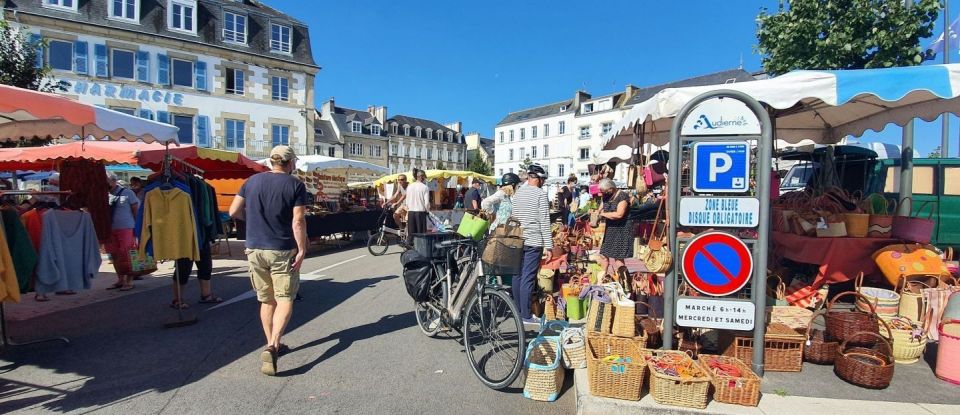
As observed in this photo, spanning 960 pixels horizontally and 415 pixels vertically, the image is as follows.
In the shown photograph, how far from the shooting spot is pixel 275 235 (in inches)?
157

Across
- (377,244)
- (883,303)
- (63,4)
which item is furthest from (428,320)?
(63,4)

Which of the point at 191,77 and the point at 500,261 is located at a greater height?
the point at 191,77

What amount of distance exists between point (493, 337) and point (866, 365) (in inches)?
107

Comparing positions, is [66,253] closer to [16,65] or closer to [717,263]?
[717,263]

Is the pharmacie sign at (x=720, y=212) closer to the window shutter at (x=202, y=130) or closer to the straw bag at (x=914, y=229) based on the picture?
the straw bag at (x=914, y=229)

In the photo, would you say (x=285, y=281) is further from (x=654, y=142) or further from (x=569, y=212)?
(x=569, y=212)

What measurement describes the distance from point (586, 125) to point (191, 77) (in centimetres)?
4077

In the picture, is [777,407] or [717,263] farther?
[717,263]

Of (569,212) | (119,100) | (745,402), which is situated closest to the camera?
(745,402)

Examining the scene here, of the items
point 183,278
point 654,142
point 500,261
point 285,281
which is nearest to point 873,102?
point 654,142

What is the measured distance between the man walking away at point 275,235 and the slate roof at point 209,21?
25894 mm

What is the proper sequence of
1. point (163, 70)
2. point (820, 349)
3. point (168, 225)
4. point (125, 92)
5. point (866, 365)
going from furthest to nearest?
point (163, 70) → point (125, 92) → point (168, 225) → point (820, 349) → point (866, 365)

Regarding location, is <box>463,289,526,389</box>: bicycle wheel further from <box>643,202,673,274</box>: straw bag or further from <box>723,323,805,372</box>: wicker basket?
<box>723,323,805,372</box>: wicker basket

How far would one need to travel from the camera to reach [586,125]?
176ft
